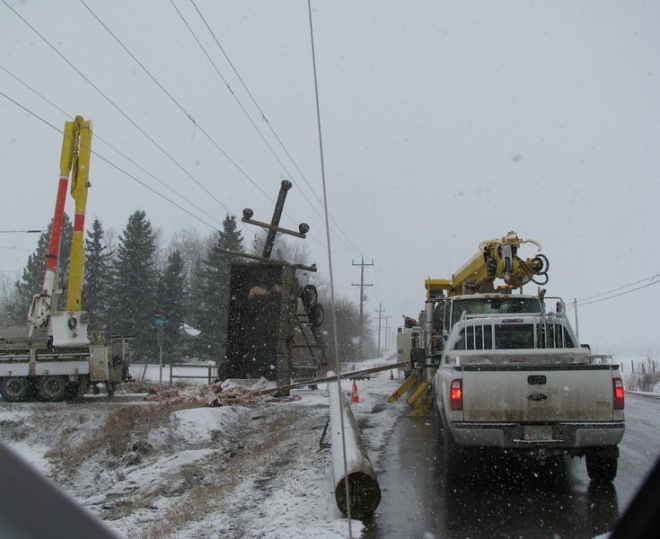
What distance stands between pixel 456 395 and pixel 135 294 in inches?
1664

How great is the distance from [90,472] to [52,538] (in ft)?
25.0

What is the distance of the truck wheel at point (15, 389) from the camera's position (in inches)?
722

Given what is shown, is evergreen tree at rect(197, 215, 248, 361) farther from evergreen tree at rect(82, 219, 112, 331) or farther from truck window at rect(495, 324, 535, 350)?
truck window at rect(495, 324, 535, 350)

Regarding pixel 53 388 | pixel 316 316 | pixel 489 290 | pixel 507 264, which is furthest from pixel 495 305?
pixel 53 388

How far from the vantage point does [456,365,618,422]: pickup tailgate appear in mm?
6316

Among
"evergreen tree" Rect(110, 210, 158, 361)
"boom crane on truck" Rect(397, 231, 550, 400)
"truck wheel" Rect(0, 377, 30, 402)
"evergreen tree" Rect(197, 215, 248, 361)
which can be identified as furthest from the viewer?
"evergreen tree" Rect(110, 210, 158, 361)

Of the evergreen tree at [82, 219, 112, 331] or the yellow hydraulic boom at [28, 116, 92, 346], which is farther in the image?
the evergreen tree at [82, 219, 112, 331]

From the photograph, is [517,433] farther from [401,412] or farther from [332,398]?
[401,412]

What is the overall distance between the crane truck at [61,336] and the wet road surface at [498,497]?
11664 millimetres

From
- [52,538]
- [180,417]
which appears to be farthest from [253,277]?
[52,538]

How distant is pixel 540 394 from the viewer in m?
6.35

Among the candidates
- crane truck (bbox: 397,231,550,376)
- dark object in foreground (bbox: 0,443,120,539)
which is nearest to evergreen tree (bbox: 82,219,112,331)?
crane truck (bbox: 397,231,550,376)

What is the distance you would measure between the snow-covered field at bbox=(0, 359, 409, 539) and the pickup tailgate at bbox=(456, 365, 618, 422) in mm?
1892

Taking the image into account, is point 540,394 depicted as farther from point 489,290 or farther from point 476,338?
point 489,290
